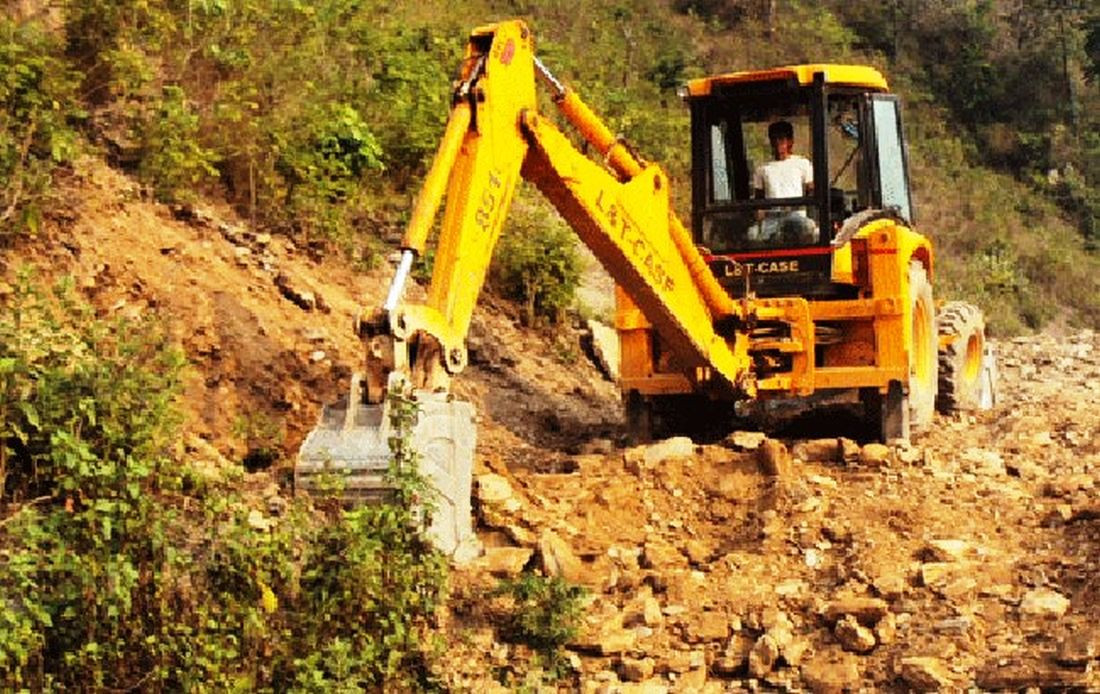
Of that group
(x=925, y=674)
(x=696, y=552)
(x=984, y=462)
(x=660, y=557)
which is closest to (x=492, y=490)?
(x=660, y=557)

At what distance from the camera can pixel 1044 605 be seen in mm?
6516

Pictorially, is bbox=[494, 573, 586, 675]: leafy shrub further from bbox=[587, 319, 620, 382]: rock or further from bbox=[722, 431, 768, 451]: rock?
bbox=[587, 319, 620, 382]: rock

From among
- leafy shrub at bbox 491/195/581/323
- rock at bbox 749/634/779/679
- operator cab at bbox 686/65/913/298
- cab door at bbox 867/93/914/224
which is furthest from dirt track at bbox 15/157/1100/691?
leafy shrub at bbox 491/195/581/323

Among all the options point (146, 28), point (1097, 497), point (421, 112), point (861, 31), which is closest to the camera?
point (1097, 497)

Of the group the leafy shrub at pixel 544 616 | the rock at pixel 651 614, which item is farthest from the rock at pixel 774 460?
the leafy shrub at pixel 544 616

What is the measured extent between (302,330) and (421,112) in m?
A: 3.78

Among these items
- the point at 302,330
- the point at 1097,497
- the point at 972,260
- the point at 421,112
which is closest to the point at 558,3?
the point at 972,260

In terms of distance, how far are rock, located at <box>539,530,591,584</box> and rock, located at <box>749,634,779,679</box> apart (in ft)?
2.85

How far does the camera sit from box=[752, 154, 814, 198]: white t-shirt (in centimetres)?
955

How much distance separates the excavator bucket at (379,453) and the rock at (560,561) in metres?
0.44

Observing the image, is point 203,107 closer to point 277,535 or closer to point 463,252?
point 463,252

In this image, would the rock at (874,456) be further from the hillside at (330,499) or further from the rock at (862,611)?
the rock at (862,611)

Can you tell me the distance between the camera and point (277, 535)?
583 cm

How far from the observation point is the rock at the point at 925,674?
6031 millimetres
